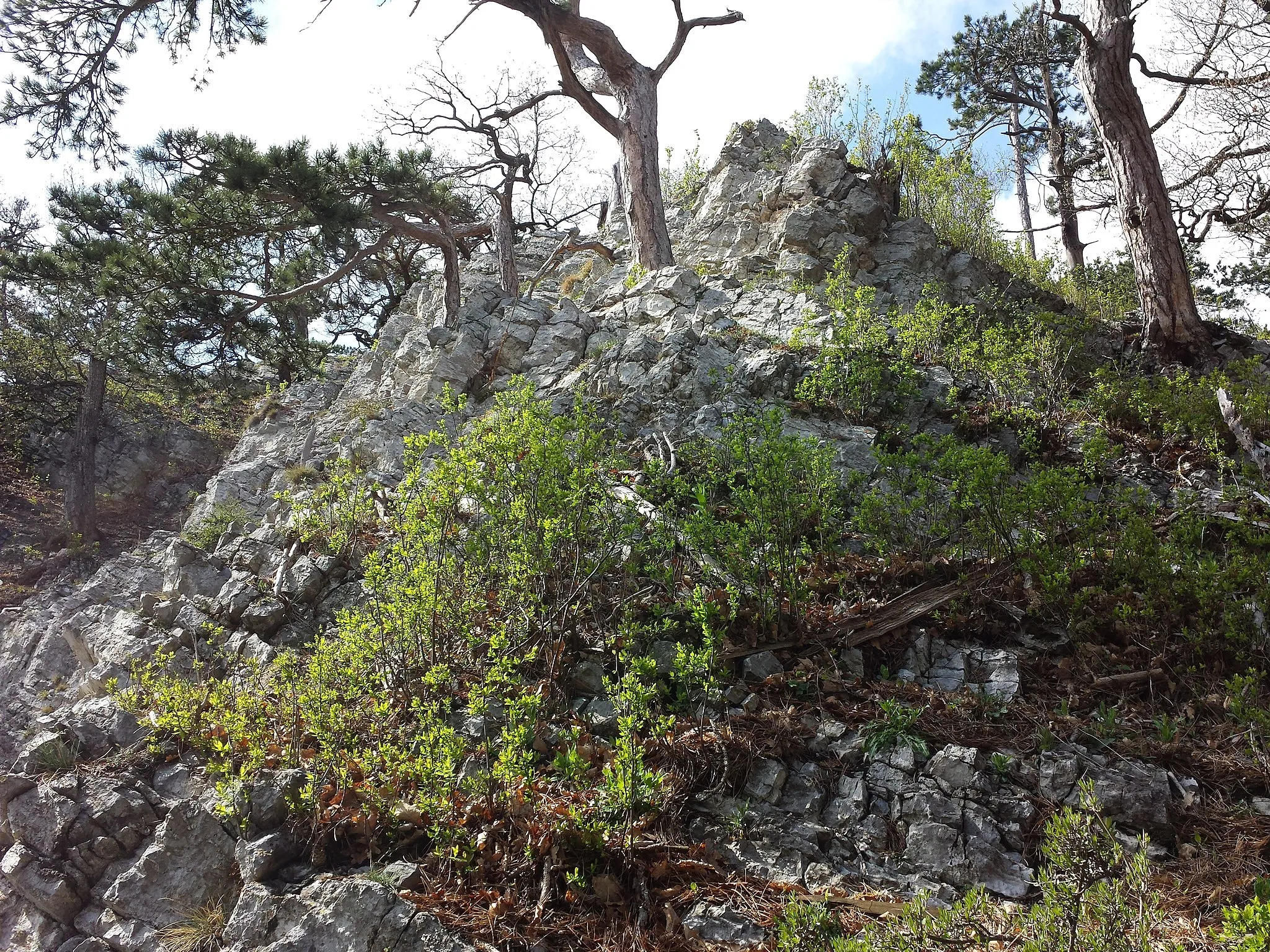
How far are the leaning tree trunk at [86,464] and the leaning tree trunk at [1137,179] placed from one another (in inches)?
597

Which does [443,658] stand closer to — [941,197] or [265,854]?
[265,854]

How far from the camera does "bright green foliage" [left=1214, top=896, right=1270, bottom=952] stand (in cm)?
188

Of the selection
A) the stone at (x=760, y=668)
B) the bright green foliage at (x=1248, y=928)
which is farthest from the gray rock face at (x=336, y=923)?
the bright green foliage at (x=1248, y=928)

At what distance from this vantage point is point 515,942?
9.13ft

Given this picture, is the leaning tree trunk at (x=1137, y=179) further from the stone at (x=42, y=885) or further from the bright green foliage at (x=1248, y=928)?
the stone at (x=42, y=885)

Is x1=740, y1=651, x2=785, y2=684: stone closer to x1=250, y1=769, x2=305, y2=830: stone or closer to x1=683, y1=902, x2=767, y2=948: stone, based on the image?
x1=683, y1=902, x2=767, y2=948: stone

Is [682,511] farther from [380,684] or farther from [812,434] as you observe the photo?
[380,684]

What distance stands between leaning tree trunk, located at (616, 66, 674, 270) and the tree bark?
5.38 m

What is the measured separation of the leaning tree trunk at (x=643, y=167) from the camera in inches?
411

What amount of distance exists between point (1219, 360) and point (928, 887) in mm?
7144

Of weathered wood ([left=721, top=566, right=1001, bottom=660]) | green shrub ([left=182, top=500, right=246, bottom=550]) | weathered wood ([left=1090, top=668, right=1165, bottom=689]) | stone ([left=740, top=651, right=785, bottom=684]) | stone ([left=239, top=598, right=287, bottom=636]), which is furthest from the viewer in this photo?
green shrub ([left=182, top=500, right=246, bottom=550])

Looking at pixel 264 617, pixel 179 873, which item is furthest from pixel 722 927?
pixel 264 617

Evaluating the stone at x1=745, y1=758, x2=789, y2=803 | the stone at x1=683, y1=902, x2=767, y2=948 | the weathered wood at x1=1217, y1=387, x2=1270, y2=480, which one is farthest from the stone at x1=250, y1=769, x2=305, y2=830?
the weathered wood at x1=1217, y1=387, x2=1270, y2=480

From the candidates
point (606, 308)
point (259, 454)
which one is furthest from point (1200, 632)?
point (259, 454)
